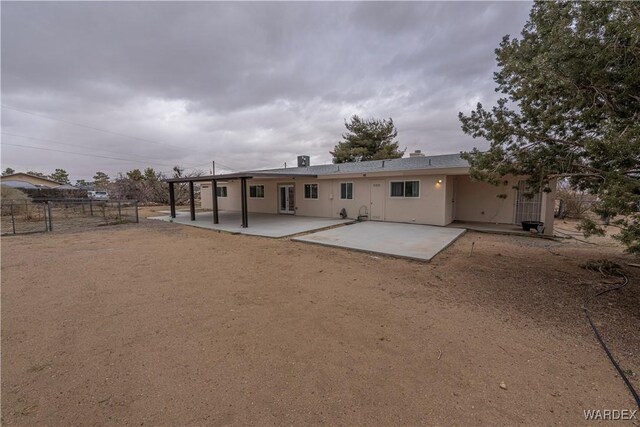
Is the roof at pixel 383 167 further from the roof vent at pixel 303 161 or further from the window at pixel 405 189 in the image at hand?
the roof vent at pixel 303 161

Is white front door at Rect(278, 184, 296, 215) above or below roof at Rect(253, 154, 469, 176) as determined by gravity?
below

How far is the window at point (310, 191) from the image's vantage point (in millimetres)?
14312

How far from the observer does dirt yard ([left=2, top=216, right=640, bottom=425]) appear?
1.89 m

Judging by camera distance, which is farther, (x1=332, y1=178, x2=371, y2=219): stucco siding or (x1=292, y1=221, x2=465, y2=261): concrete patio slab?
(x1=332, y1=178, x2=371, y2=219): stucco siding

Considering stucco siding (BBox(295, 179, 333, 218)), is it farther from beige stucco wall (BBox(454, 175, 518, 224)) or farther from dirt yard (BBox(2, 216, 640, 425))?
dirt yard (BBox(2, 216, 640, 425))

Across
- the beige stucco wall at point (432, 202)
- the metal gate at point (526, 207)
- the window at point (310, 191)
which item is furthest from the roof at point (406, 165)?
the metal gate at point (526, 207)

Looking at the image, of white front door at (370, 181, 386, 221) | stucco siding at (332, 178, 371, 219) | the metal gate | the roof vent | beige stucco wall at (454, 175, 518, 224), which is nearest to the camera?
the metal gate

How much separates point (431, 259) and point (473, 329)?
→ 3.03m

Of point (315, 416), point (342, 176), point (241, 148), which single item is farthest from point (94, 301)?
point (241, 148)

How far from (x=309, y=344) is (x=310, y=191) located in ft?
39.9

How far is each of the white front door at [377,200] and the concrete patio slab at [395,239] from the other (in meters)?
1.98

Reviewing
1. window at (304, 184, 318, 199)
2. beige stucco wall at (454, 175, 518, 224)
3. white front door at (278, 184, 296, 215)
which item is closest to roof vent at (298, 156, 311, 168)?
white front door at (278, 184, 296, 215)

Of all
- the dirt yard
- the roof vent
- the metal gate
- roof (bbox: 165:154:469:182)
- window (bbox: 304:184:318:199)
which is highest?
the roof vent

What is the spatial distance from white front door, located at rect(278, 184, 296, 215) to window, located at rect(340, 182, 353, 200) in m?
3.31
